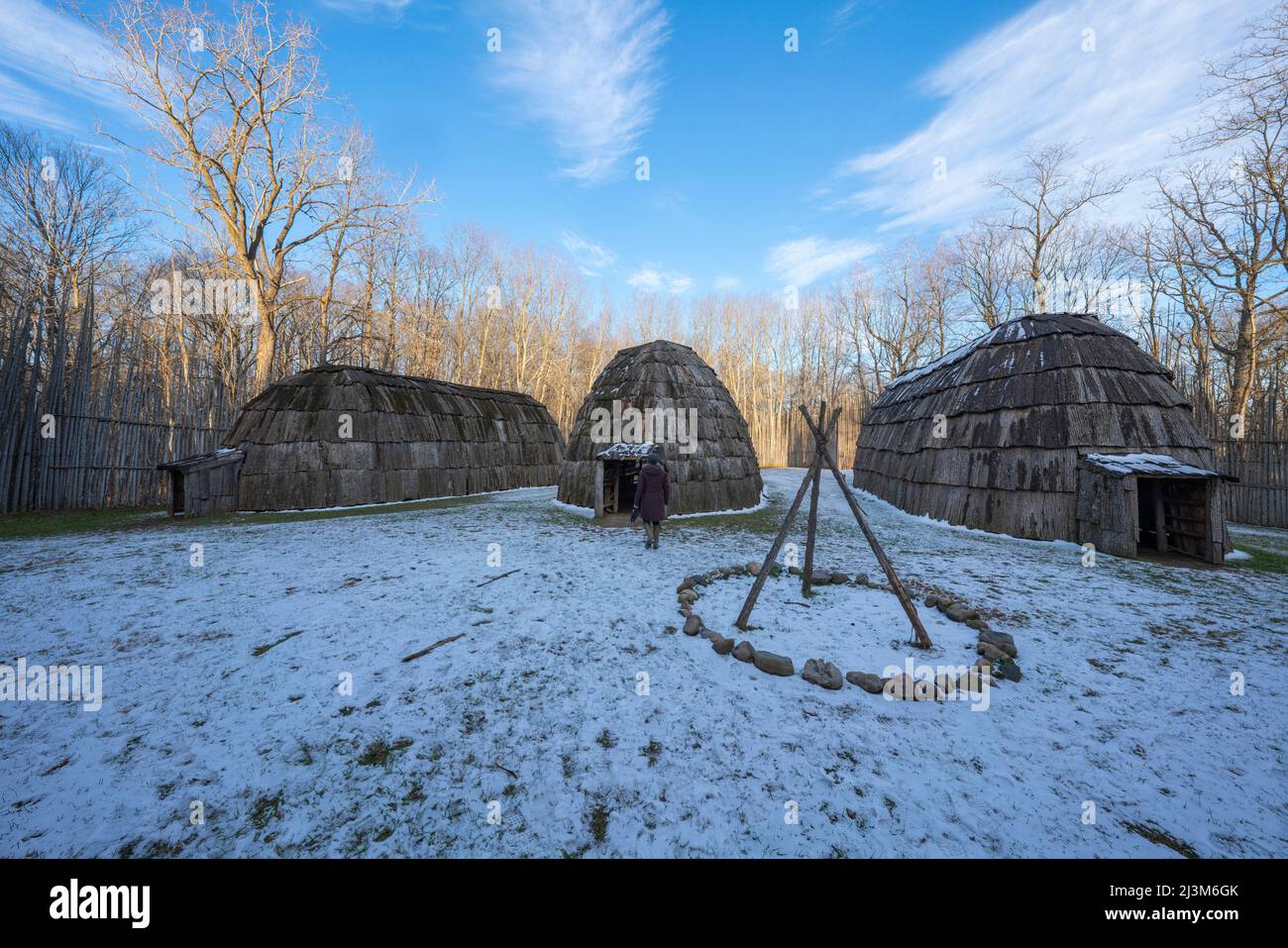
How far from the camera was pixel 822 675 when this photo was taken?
4.79m

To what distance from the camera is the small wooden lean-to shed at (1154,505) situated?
31.8ft

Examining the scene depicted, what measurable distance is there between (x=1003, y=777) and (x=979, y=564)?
7570 mm

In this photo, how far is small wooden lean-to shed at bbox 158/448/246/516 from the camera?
13844 mm

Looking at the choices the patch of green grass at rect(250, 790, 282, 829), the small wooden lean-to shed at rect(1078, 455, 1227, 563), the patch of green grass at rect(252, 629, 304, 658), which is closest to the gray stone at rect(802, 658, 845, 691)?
the patch of green grass at rect(250, 790, 282, 829)

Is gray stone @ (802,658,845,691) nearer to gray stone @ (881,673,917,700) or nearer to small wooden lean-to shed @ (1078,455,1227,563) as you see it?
gray stone @ (881,673,917,700)

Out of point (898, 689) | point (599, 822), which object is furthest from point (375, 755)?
point (898, 689)

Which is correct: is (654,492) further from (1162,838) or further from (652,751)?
(1162,838)

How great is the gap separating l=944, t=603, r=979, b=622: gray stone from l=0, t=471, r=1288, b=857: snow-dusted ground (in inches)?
11.1

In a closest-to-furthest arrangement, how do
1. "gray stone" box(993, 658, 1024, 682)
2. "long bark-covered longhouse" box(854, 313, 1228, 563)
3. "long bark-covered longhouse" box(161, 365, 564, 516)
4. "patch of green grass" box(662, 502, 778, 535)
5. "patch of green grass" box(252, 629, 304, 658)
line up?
1. "gray stone" box(993, 658, 1024, 682)
2. "patch of green grass" box(252, 629, 304, 658)
3. "long bark-covered longhouse" box(854, 313, 1228, 563)
4. "patch of green grass" box(662, 502, 778, 535)
5. "long bark-covered longhouse" box(161, 365, 564, 516)

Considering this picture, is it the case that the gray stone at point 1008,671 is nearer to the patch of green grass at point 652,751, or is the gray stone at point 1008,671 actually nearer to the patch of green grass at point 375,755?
the patch of green grass at point 652,751

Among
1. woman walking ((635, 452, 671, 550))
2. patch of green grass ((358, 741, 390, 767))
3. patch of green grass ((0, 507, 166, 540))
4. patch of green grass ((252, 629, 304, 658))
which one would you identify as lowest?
patch of green grass ((358, 741, 390, 767))
